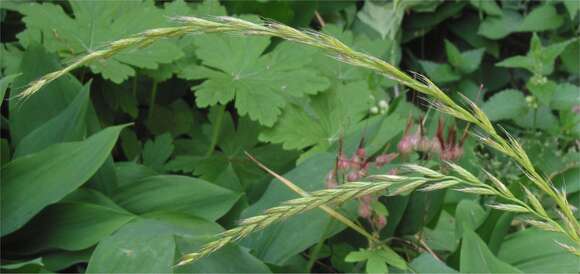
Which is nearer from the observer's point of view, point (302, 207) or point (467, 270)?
point (302, 207)

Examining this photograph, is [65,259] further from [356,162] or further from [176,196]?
[356,162]

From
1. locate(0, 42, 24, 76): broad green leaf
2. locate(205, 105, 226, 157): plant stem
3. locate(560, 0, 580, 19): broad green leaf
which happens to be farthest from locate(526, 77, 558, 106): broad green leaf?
locate(0, 42, 24, 76): broad green leaf

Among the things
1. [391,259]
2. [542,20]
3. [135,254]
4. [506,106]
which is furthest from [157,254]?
[542,20]

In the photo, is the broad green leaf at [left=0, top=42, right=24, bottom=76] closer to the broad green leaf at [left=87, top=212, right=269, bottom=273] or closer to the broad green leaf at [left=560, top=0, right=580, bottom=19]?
the broad green leaf at [left=87, top=212, right=269, bottom=273]

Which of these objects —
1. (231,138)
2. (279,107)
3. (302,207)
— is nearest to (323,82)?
(279,107)

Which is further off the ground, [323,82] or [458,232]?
[323,82]

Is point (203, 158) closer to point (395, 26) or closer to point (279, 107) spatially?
point (279, 107)

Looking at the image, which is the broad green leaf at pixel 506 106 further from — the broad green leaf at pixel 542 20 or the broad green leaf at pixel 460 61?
the broad green leaf at pixel 542 20
